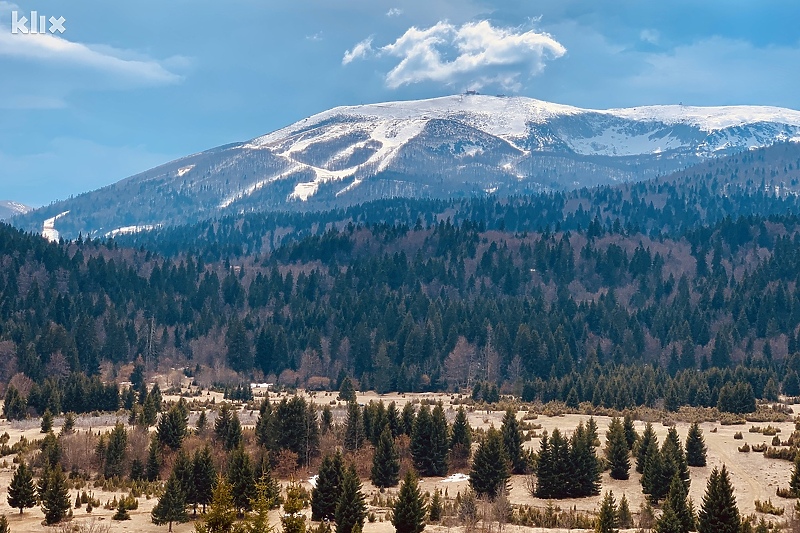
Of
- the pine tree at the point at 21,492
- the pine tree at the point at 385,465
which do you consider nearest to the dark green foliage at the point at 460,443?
the pine tree at the point at 385,465

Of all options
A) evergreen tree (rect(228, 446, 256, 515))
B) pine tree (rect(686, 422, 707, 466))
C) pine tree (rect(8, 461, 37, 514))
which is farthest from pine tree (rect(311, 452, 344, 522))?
pine tree (rect(686, 422, 707, 466))

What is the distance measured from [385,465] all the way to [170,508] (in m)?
25.9

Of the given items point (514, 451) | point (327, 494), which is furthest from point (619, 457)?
point (327, 494)

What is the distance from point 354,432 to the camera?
101m

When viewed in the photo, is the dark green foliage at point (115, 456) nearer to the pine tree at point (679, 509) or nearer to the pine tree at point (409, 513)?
the pine tree at point (409, 513)

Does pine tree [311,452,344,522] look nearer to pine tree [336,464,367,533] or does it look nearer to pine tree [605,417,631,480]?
pine tree [336,464,367,533]

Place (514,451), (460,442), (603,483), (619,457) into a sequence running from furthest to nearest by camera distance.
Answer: (460,442) → (514,451) → (619,457) → (603,483)

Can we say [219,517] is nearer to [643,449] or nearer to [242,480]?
[242,480]

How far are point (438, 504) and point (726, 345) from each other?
469 feet

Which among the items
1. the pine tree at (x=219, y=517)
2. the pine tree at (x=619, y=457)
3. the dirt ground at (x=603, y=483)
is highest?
the pine tree at (x=219, y=517)

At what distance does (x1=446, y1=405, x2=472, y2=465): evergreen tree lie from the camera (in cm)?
9706

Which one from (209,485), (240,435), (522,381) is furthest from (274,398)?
(209,485)

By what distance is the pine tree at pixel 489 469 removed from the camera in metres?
80.8

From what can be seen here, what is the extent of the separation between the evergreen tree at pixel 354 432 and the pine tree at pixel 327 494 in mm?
28772
